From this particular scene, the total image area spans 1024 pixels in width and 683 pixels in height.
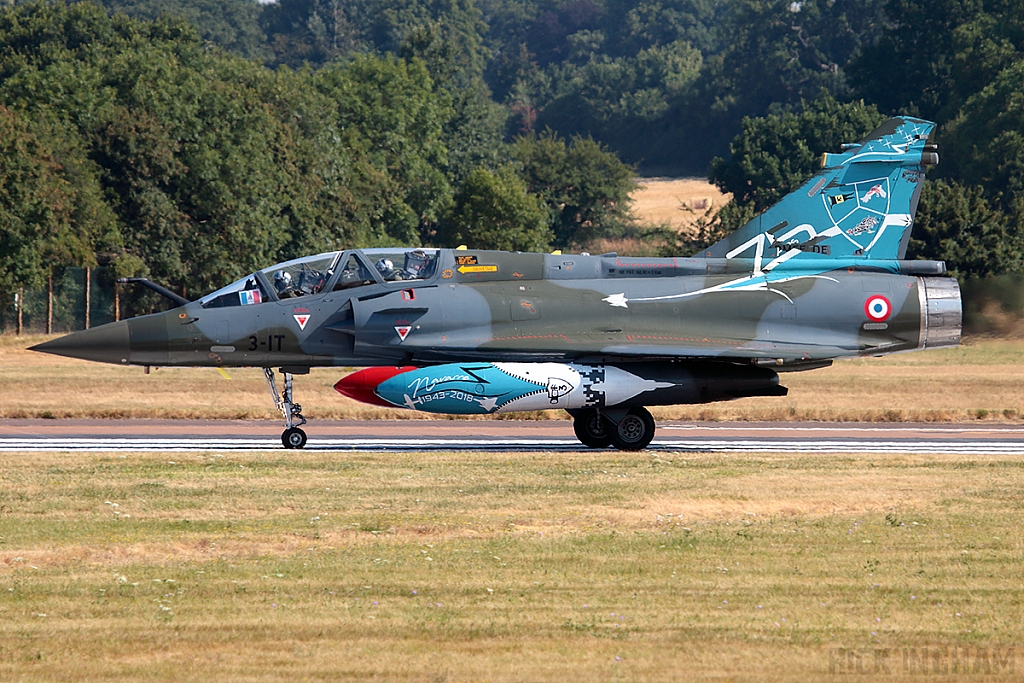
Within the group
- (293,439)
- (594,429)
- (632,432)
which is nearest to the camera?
(293,439)

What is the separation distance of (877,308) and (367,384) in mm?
7442

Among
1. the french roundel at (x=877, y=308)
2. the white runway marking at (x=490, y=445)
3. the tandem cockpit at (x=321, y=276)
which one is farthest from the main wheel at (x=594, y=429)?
the french roundel at (x=877, y=308)

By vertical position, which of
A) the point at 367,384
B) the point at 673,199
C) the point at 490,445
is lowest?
the point at 490,445

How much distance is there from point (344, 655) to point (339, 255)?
35.3ft

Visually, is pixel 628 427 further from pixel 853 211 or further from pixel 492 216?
pixel 492 216

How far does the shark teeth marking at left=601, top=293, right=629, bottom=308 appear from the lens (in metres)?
18.4

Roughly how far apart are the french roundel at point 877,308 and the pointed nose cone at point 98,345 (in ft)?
34.0

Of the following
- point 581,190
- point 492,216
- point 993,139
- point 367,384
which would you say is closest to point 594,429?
point 367,384

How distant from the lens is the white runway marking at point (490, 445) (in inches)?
719

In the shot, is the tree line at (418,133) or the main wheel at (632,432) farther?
the tree line at (418,133)

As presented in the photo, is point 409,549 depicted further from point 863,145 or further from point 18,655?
point 863,145

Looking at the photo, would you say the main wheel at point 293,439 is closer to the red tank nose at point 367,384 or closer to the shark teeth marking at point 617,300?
the red tank nose at point 367,384

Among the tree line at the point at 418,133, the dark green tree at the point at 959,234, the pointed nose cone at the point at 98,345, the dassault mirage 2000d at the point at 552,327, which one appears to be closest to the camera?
the pointed nose cone at the point at 98,345

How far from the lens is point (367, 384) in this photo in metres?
17.2
